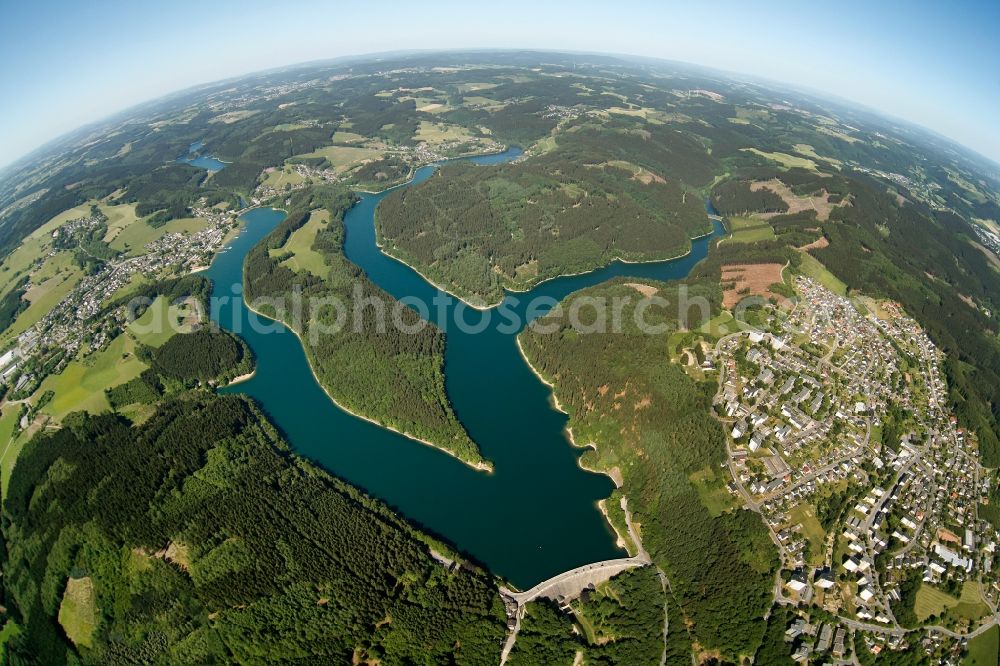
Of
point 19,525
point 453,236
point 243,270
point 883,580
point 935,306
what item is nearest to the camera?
point 883,580

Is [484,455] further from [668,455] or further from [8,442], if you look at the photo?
[8,442]

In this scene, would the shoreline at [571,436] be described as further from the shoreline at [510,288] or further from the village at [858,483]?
the shoreline at [510,288]

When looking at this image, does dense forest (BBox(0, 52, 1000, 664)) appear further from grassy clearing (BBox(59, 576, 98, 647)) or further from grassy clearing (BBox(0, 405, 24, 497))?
grassy clearing (BBox(0, 405, 24, 497))

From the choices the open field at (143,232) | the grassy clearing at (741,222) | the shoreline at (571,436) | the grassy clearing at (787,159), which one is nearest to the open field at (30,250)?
the open field at (143,232)

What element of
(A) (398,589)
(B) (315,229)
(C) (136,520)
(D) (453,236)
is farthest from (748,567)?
(B) (315,229)

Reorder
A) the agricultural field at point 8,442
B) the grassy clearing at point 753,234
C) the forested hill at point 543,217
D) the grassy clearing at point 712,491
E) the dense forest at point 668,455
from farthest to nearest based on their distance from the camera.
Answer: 1. the grassy clearing at point 753,234
2. the forested hill at point 543,217
3. the agricultural field at point 8,442
4. the grassy clearing at point 712,491
5. the dense forest at point 668,455

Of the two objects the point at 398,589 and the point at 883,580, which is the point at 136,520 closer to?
the point at 398,589
